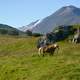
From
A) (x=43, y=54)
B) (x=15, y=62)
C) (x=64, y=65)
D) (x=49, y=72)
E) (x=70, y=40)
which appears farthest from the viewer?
(x=70, y=40)

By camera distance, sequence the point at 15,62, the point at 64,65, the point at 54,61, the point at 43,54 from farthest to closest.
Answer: the point at 43,54
the point at 15,62
the point at 54,61
the point at 64,65

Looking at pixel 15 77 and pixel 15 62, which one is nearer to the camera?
pixel 15 77

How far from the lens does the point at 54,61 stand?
33.2 meters

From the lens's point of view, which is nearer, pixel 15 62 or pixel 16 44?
pixel 15 62

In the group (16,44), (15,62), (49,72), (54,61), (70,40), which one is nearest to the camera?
(49,72)

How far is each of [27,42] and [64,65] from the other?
47.9 metres

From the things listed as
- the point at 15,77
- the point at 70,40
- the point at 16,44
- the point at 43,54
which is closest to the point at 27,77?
the point at 15,77

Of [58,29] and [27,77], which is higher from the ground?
[58,29]

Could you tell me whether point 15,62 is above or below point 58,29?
below

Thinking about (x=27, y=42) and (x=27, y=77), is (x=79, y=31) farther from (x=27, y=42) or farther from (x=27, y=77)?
(x=27, y=77)

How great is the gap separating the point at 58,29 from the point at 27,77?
5431cm

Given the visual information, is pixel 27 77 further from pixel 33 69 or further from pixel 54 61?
pixel 54 61

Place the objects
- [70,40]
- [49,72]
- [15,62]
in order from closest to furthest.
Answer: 1. [49,72]
2. [15,62]
3. [70,40]

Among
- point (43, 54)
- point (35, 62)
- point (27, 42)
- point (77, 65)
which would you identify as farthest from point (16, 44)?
point (77, 65)
